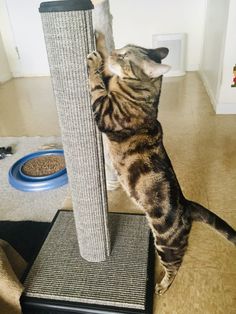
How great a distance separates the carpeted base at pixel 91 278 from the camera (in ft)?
3.28

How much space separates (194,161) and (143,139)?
101cm

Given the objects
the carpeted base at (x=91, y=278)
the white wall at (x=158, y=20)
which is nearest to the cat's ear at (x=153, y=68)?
the carpeted base at (x=91, y=278)

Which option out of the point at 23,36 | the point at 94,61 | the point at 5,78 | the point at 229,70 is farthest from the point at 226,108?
the point at 5,78

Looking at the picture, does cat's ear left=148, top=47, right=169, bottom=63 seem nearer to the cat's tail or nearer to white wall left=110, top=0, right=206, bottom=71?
the cat's tail

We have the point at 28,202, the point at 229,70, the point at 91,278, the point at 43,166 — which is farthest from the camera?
the point at 229,70

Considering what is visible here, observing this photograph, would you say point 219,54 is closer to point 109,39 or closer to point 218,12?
point 218,12

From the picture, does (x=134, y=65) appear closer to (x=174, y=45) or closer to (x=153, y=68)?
(x=153, y=68)

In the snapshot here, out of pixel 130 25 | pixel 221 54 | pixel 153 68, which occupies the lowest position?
pixel 221 54

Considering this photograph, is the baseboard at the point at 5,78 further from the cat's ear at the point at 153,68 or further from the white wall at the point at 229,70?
the cat's ear at the point at 153,68

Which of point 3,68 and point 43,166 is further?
point 3,68

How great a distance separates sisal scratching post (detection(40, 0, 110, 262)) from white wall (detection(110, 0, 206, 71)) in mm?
2918

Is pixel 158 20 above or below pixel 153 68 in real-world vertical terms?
below

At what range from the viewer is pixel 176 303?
1.02 meters

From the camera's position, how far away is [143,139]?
0.90 meters
